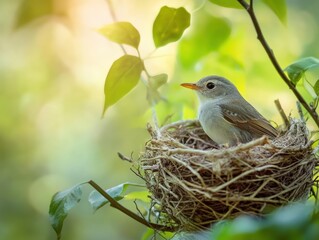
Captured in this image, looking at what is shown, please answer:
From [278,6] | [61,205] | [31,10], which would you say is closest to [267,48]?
[278,6]

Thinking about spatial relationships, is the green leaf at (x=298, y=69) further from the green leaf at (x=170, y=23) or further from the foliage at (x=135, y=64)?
the green leaf at (x=170, y=23)

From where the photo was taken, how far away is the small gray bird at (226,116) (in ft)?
9.53

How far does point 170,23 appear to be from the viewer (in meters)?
2.15

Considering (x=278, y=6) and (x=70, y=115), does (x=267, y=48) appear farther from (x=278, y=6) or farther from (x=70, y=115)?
(x=70, y=115)

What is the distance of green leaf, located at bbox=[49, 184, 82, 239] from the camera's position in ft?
6.08

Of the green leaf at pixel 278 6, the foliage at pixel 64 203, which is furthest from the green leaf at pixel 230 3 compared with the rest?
the foliage at pixel 64 203

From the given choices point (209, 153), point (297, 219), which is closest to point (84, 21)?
point (209, 153)

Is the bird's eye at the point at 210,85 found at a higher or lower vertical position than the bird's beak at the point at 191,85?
lower

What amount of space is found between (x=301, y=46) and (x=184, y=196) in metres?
3.26

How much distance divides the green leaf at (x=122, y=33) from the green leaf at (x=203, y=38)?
2.45ft

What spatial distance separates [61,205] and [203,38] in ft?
4.39

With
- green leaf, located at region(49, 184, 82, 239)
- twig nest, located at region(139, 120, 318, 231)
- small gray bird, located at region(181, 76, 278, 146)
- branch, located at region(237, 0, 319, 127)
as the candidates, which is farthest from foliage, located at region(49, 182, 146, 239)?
small gray bird, located at region(181, 76, 278, 146)

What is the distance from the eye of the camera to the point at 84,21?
3.37 meters

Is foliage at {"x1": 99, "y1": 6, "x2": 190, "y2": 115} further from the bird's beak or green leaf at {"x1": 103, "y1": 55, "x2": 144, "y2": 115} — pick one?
the bird's beak
